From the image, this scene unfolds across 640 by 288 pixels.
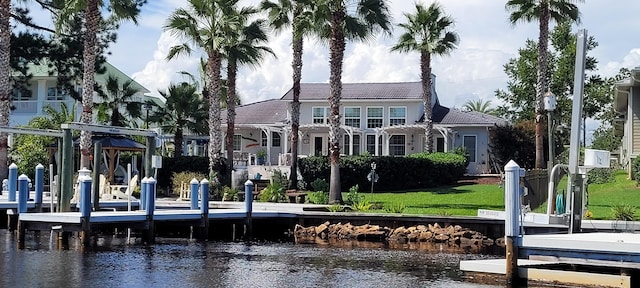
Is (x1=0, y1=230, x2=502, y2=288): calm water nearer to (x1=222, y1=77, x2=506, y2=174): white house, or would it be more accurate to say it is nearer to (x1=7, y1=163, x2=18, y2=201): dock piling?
(x1=7, y1=163, x2=18, y2=201): dock piling

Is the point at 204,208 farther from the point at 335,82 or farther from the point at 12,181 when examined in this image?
the point at 335,82

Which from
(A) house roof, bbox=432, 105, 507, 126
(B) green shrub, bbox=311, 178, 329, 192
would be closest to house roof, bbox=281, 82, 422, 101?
(A) house roof, bbox=432, 105, 507, 126

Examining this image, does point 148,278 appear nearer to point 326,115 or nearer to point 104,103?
point 104,103

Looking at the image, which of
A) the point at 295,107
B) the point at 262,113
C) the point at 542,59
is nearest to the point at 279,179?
the point at 295,107

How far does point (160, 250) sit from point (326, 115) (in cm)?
3047

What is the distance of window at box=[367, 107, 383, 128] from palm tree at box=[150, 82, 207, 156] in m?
10.7

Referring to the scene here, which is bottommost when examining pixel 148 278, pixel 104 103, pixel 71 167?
pixel 148 278

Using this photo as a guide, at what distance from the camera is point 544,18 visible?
141 ft

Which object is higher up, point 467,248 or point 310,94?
point 310,94

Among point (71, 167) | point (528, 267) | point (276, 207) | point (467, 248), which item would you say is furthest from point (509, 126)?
point (528, 267)

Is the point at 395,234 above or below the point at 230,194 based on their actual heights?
below

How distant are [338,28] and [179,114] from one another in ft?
49.5

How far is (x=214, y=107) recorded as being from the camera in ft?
134

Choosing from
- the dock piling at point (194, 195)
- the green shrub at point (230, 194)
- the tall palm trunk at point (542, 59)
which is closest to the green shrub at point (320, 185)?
the green shrub at point (230, 194)
